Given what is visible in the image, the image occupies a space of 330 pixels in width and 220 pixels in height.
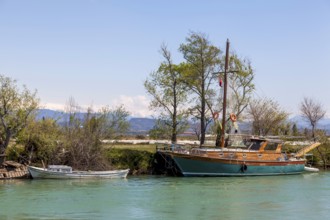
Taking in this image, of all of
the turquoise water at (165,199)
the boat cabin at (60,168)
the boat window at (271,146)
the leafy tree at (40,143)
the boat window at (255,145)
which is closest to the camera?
the turquoise water at (165,199)

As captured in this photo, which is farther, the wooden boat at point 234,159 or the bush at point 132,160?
the bush at point 132,160

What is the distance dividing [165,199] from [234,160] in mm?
16653

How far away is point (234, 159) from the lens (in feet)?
155

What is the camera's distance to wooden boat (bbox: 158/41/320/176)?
46594 mm

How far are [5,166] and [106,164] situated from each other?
8223 millimetres

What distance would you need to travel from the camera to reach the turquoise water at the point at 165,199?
26609 millimetres

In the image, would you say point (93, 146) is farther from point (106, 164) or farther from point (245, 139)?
point (245, 139)

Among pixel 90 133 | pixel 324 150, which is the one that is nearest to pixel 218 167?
pixel 90 133

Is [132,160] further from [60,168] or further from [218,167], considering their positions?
[60,168]

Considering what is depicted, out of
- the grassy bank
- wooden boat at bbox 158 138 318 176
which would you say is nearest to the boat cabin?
the grassy bank

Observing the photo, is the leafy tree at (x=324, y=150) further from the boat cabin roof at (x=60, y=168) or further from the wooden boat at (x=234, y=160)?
the boat cabin roof at (x=60, y=168)

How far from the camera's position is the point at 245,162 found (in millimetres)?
47719

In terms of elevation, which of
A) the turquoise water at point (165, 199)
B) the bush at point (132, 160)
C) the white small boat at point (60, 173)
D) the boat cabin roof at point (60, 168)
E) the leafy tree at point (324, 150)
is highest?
the leafy tree at point (324, 150)

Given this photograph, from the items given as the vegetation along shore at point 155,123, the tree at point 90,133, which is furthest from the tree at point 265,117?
the tree at point 90,133
